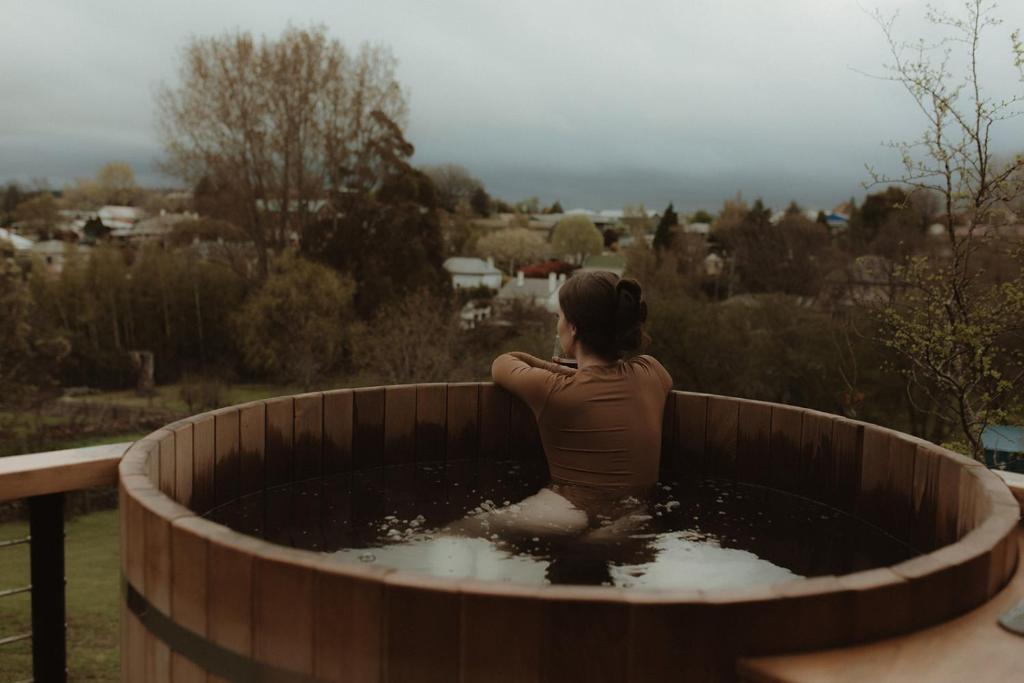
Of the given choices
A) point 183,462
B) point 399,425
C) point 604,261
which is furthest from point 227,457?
point 604,261

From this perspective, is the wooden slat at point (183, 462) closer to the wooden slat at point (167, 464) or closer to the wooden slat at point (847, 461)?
the wooden slat at point (167, 464)

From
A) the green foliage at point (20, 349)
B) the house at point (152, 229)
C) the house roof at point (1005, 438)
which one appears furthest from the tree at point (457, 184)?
the house roof at point (1005, 438)

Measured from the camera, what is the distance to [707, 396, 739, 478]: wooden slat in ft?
9.21

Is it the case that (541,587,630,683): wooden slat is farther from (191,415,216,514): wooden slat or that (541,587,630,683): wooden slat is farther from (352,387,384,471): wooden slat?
(352,387,384,471): wooden slat

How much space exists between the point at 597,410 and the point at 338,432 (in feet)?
2.93

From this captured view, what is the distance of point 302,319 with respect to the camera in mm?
25625

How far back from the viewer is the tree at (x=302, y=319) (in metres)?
25.5

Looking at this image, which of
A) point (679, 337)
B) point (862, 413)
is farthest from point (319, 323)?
point (862, 413)

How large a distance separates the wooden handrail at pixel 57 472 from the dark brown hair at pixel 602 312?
1244mm

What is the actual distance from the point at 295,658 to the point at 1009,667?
1.08 m

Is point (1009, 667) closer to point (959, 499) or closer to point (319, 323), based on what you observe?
point (959, 499)

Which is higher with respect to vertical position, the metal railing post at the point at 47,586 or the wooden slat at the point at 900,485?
the wooden slat at the point at 900,485

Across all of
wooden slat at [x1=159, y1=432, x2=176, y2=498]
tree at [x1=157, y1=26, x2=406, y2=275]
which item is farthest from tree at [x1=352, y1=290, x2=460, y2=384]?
wooden slat at [x1=159, y1=432, x2=176, y2=498]

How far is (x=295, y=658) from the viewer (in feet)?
4.23
